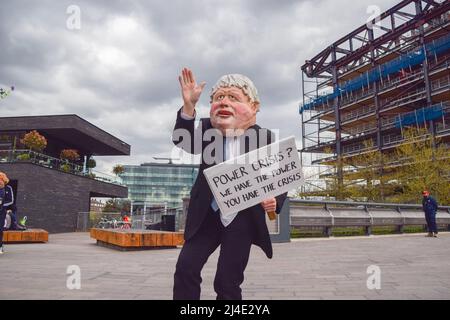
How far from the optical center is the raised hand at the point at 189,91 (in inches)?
111

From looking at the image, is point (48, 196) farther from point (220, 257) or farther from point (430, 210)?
point (220, 257)

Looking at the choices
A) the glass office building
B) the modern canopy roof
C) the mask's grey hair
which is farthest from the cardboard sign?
the glass office building

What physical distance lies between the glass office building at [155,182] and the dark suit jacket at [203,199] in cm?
10574

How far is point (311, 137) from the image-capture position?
49.1 meters

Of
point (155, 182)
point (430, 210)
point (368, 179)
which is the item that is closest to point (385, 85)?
point (368, 179)

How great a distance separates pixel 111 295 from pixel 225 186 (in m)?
2.03

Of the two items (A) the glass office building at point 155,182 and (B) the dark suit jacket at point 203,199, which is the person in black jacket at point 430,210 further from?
(A) the glass office building at point 155,182

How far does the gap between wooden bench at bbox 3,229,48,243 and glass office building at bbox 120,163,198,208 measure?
9643 centimetres

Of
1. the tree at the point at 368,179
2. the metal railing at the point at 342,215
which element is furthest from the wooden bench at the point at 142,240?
the tree at the point at 368,179

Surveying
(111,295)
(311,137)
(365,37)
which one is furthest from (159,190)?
(111,295)

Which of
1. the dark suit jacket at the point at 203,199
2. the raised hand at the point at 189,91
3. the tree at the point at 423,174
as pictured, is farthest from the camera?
the tree at the point at 423,174

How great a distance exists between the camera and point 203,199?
8.57ft
